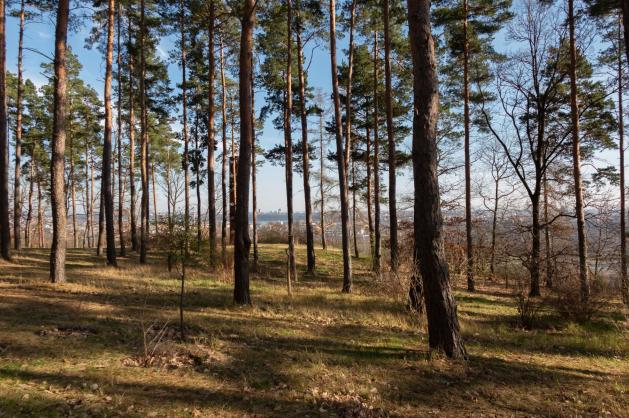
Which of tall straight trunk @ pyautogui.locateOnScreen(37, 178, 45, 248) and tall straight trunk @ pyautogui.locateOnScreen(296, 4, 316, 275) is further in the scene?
tall straight trunk @ pyautogui.locateOnScreen(37, 178, 45, 248)

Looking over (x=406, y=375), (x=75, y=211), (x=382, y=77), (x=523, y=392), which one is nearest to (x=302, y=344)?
(x=406, y=375)

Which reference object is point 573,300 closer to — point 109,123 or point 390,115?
point 390,115

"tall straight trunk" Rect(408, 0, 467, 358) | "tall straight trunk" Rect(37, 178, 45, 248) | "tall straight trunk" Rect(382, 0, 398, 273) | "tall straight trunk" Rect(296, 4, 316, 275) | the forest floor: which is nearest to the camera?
the forest floor

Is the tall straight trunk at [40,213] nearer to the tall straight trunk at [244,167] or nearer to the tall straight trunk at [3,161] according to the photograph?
the tall straight trunk at [3,161]

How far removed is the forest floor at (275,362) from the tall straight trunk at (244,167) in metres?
0.72

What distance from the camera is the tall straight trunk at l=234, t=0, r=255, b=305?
27.5ft

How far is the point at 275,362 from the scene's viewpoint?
5.30 m

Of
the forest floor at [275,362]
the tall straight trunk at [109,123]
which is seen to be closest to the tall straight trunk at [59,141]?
the forest floor at [275,362]

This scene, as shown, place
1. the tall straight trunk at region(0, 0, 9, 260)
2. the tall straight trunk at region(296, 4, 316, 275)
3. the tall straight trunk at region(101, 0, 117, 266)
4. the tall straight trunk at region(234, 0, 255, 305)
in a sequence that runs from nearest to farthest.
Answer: the tall straight trunk at region(234, 0, 255, 305) < the tall straight trunk at region(0, 0, 9, 260) < the tall straight trunk at region(101, 0, 117, 266) < the tall straight trunk at region(296, 4, 316, 275)

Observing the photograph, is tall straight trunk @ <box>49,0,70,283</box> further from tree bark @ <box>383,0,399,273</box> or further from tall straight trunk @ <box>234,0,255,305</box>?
tree bark @ <box>383,0,399,273</box>

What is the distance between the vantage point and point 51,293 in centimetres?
841

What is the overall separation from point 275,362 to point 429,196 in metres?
3.39

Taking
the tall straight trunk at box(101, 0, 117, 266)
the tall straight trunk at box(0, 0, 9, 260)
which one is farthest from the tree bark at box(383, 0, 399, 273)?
the tall straight trunk at box(0, 0, 9, 260)

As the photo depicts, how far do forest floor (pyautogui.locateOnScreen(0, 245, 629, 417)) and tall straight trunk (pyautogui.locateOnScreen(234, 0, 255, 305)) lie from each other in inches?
28.3
